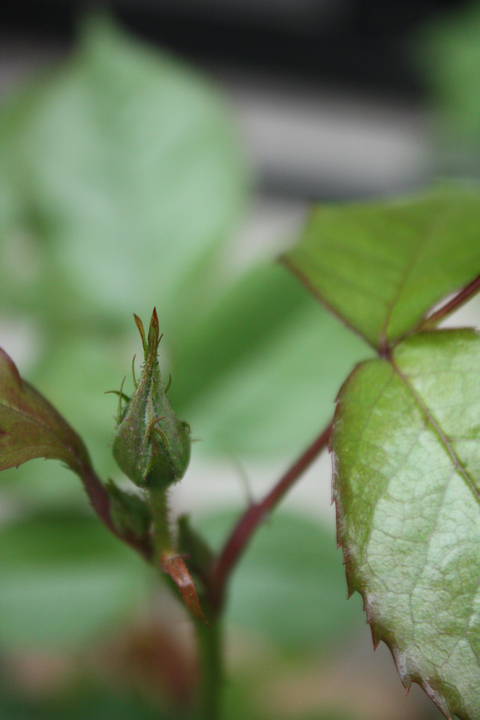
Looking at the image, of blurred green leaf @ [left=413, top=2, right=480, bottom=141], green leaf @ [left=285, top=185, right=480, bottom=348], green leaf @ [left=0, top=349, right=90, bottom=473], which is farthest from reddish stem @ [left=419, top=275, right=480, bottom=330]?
blurred green leaf @ [left=413, top=2, right=480, bottom=141]

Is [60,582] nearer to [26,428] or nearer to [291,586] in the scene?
[291,586]

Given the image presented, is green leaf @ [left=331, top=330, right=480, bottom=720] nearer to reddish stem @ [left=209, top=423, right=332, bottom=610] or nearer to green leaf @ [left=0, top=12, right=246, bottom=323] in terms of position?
reddish stem @ [left=209, top=423, right=332, bottom=610]

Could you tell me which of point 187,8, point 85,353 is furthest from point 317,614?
point 187,8

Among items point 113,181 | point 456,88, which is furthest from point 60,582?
point 456,88

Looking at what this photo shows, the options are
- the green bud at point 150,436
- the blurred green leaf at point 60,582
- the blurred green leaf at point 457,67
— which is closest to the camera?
the green bud at point 150,436

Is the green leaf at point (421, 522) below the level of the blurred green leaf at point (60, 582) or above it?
above

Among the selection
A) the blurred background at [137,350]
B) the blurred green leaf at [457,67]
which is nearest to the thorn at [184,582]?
the blurred background at [137,350]

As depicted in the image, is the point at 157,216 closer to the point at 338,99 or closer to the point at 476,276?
the point at 476,276

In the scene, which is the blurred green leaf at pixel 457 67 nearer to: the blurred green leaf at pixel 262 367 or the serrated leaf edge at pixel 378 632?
the blurred green leaf at pixel 262 367
